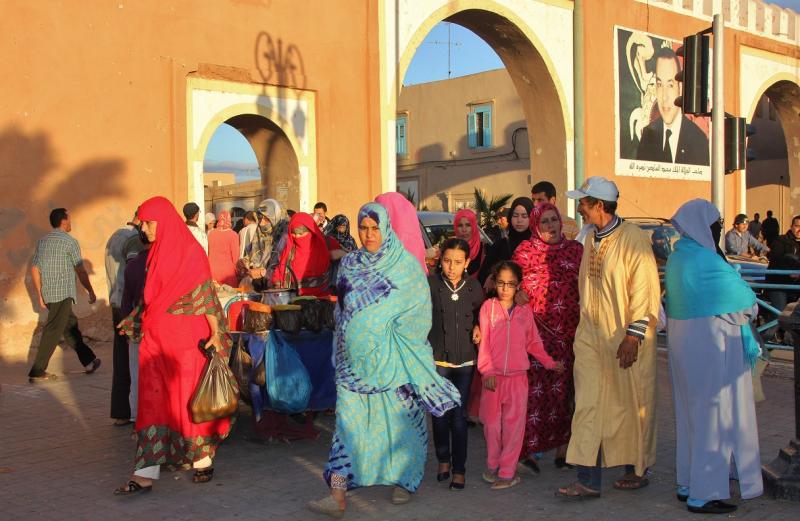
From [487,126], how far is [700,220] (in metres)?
28.0

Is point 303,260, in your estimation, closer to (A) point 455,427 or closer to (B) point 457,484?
(A) point 455,427

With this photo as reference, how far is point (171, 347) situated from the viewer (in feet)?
18.2

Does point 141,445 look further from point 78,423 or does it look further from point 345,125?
point 345,125

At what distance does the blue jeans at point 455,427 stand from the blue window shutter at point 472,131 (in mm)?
28076

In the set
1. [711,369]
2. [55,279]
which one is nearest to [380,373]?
[711,369]

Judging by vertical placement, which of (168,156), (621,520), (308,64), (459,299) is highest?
(308,64)

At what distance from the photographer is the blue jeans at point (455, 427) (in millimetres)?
5500

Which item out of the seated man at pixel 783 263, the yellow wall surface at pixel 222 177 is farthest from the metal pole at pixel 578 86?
the yellow wall surface at pixel 222 177

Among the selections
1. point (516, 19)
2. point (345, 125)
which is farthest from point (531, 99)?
point (345, 125)

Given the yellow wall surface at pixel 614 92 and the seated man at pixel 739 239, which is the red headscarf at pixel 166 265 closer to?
the seated man at pixel 739 239

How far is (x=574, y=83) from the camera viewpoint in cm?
1845

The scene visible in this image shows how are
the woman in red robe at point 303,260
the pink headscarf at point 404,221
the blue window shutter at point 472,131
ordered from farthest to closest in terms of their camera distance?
the blue window shutter at point 472,131 → the woman in red robe at point 303,260 → the pink headscarf at point 404,221

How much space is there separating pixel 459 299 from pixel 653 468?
5.58 ft

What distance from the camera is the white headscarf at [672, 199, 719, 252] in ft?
16.7
